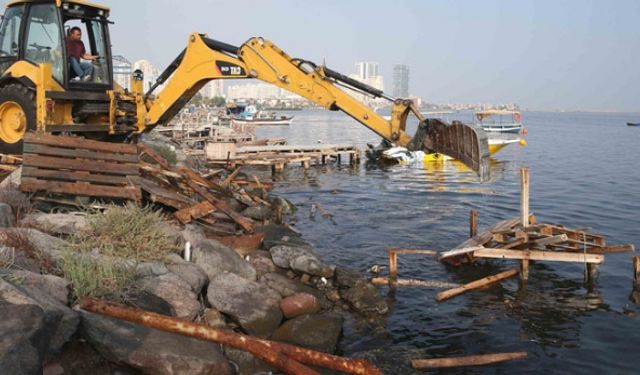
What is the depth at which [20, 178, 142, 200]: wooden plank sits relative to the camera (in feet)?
32.5

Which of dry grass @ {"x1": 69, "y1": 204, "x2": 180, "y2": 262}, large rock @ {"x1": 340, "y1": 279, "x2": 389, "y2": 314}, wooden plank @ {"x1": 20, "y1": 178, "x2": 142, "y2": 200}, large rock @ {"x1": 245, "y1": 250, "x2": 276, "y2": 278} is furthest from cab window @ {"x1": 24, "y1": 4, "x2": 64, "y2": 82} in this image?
large rock @ {"x1": 340, "y1": 279, "x2": 389, "y2": 314}

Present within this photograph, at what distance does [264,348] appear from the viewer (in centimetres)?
401

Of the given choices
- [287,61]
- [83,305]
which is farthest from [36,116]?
[83,305]

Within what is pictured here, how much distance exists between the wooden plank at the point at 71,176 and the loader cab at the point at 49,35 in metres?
2.60

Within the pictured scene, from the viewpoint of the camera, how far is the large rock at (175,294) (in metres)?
7.37

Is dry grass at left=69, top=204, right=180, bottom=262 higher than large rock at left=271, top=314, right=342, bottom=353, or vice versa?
dry grass at left=69, top=204, right=180, bottom=262

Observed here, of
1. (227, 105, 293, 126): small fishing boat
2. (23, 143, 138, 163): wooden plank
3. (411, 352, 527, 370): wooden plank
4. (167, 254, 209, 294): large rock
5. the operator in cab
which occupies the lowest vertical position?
(411, 352, 527, 370): wooden plank

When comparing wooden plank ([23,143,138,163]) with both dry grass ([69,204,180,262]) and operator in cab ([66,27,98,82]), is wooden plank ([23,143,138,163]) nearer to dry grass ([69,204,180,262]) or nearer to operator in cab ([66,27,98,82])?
dry grass ([69,204,180,262])

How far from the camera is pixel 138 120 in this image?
536 inches

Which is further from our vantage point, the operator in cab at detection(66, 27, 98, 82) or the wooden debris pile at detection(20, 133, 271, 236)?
the operator in cab at detection(66, 27, 98, 82)

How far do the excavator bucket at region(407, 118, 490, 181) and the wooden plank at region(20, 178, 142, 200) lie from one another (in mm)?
5391

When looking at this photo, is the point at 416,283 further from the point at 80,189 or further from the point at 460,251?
the point at 80,189

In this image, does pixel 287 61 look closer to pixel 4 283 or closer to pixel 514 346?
pixel 514 346

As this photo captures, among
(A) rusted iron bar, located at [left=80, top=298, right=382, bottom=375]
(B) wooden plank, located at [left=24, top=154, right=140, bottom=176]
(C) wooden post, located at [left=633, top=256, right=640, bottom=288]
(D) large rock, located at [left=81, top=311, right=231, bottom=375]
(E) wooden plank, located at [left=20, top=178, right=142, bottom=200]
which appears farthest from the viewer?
(C) wooden post, located at [left=633, top=256, right=640, bottom=288]
